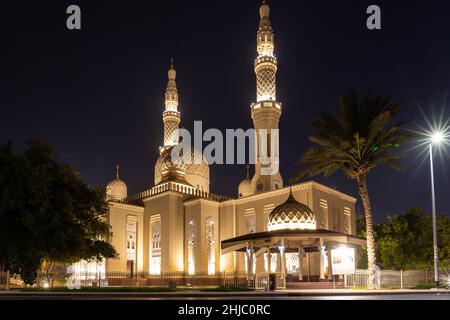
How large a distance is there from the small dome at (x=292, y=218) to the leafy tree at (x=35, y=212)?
11248 mm

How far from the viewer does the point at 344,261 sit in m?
23.4

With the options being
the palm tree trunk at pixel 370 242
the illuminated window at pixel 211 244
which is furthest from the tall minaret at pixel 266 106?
the palm tree trunk at pixel 370 242

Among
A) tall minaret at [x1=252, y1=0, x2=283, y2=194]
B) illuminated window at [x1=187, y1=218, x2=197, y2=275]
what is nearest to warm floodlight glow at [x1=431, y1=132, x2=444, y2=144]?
tall minaret at [x1=252, y1=0, x2=283, y2=194]

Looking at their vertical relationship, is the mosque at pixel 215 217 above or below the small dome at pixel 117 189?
below

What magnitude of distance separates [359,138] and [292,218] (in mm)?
7624

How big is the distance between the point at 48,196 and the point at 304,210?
14.6 m

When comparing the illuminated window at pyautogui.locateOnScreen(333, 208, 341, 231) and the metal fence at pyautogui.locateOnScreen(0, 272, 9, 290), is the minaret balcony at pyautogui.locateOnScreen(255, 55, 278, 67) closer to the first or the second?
the illuminated window at pyautogui.locateOnScreen(333, 208, 341, 231)

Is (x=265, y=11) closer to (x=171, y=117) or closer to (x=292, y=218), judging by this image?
(x=171, y=117)

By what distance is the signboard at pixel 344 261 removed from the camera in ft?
76.3

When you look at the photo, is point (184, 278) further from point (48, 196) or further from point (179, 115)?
point (179, 115)

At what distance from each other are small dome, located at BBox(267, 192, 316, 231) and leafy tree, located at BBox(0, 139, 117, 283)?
36.9 ft

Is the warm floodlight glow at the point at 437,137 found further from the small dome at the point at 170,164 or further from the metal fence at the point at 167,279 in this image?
the small dome at the point at 170,164

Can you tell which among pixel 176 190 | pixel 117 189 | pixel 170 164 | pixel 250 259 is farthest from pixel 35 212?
pixel 117 189
